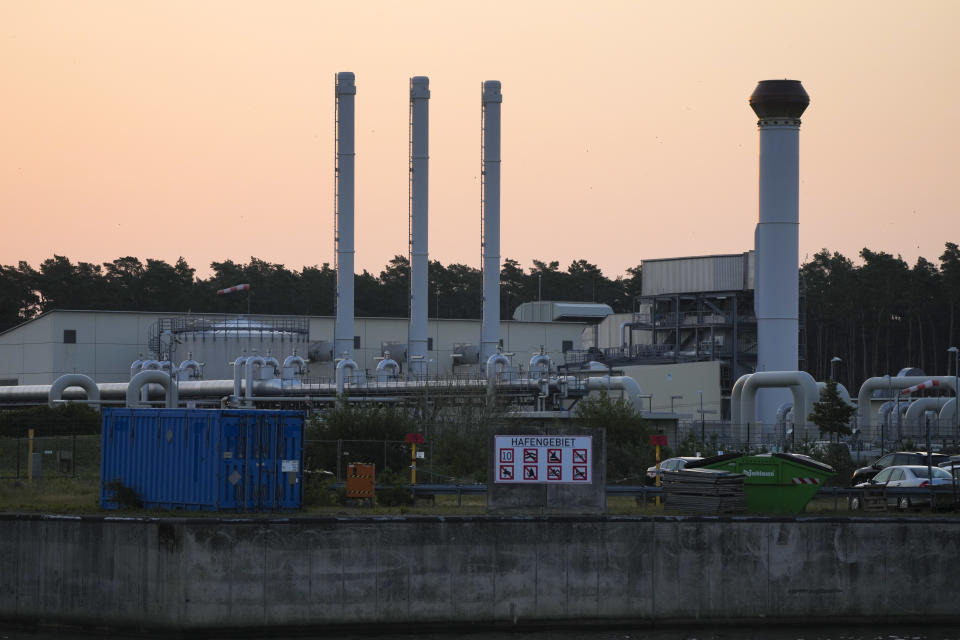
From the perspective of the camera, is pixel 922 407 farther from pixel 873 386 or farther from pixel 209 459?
pixel 209 459

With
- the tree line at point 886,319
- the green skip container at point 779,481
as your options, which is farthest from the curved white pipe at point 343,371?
the tree line at point 886,319

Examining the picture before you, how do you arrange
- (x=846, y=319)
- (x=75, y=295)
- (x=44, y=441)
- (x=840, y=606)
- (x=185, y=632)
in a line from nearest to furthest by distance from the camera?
1. (x=185, y=632)
2. (x=840, y=606)
3. (x=44, y=441)
4. (x=846, y=319)
5. (x=75, y=295)

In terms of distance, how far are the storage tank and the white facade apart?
105 millimetres

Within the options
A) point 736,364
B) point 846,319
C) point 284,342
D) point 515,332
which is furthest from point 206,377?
point 846,319

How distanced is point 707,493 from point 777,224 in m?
39.6

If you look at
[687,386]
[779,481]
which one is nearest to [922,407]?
[687,386]

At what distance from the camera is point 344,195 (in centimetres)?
8388

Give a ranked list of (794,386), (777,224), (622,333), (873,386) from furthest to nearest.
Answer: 1. (622,333)
2. (873,386)
3. (777,224)
4. (794,386)

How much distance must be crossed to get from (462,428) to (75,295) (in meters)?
100

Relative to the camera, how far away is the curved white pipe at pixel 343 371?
7394 centimetres

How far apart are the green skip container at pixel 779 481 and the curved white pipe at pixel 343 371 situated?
41.6 metres

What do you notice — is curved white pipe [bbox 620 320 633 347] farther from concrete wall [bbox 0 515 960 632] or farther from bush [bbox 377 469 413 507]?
concrete wall [bbox 0 515 960 632]

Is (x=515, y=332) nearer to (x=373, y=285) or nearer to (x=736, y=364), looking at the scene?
(x=736, y=364)

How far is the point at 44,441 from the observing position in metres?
55.0
